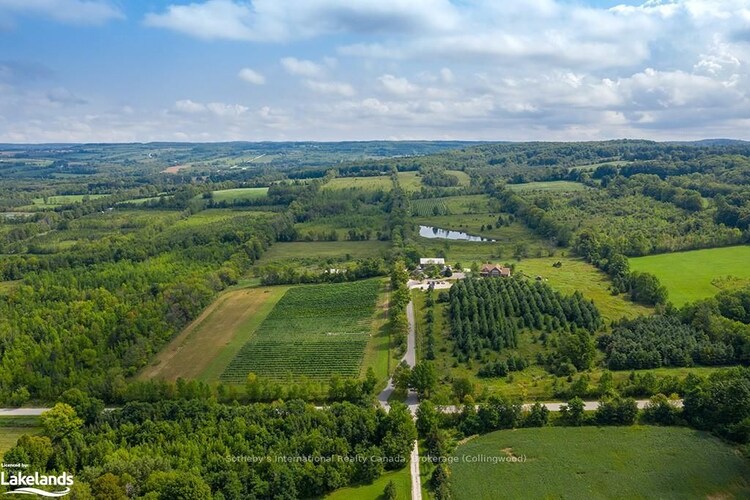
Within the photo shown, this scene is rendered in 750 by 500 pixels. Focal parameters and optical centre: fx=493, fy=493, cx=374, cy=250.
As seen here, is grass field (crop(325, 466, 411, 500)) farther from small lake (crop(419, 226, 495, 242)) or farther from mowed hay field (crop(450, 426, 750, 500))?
small lake (crop(419, 226, 495, 242))

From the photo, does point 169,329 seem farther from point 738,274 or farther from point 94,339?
point 738,274

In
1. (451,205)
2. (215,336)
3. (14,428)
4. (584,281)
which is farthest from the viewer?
(451,205)

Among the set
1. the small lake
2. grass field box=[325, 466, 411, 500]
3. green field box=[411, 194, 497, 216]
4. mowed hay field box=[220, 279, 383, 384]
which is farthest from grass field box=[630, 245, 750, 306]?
green field box=[411, 194, 497, 216]

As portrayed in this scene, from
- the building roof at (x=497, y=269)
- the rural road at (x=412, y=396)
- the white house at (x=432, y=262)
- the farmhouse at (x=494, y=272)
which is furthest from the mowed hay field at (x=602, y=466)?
the white house at (x=432, y=262)

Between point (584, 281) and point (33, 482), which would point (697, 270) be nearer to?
point (584, 281)

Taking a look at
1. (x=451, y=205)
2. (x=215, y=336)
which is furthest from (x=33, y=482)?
(x=451, y=205)

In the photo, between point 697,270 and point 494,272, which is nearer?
point 494,272
